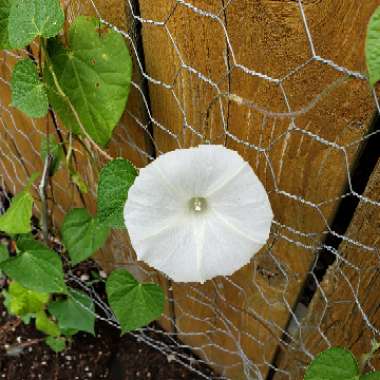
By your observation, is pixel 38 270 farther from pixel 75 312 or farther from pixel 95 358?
pixel 95 358

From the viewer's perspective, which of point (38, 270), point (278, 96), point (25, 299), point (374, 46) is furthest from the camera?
point (25, 299)

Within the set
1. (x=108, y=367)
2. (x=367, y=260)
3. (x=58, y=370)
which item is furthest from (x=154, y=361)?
(x=367, y=260)

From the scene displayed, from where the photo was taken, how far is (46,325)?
126 centimetres

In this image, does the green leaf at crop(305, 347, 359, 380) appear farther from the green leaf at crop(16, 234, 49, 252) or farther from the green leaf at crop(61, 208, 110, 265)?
the green leaf at crop(16, 234, 49, 252)

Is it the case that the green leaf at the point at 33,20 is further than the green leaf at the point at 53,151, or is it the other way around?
the green leaf at the point at 53,151

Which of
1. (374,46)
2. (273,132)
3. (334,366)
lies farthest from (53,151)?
(374,46)

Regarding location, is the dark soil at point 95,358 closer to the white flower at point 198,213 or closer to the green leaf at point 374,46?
the white flower at point 198,213

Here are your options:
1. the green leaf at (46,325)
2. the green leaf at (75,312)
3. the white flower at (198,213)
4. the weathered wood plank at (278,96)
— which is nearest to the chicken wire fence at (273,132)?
the weathered wood plank at (278,96)

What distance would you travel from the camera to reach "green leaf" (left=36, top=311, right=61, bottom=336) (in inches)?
49.2

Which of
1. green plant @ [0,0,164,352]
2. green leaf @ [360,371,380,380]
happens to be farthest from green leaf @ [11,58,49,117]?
green leaf @ [360,371,380,380]

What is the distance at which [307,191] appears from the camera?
2.22 feet

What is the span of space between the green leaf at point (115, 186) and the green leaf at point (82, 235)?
0.72 ft

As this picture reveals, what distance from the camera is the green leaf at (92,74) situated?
0.67 m

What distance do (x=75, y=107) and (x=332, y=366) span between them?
476 mm
